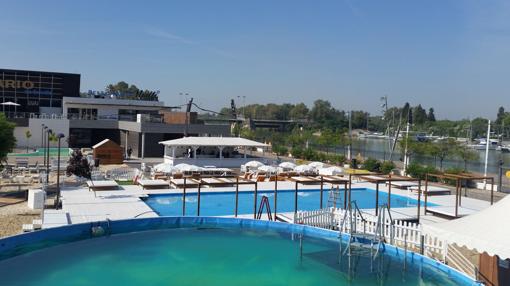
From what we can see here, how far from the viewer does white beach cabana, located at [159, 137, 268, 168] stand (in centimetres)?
2822

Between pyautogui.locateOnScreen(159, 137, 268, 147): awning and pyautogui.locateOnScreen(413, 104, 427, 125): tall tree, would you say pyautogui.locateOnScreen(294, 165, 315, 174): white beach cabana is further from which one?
pyautogui.locateOnScreen(413, 104, 427, 125): tall tree

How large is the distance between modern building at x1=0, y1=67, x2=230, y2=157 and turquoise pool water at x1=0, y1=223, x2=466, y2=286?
68.0 feet

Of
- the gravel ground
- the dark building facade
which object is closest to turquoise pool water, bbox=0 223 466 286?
the gravel ground

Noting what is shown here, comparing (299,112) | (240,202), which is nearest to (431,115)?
(299,112)

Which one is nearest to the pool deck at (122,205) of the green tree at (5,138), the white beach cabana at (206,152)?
the green tree at (5,138)

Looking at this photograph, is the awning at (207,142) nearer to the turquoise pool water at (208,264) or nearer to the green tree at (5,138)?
the green tree at (5,138)

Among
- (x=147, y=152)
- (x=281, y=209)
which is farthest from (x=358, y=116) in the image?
(x=281, y=209)

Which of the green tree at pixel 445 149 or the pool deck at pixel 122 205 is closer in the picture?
the pool deck at pixel 122 205

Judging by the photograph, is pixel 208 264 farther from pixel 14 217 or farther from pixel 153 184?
pixel 153 184

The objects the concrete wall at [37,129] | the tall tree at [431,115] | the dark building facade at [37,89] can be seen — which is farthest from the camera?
the tall tree at [431,115]

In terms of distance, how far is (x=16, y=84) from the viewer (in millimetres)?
45094

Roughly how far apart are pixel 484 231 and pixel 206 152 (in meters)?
25.7

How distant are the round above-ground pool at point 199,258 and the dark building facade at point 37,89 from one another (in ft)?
120

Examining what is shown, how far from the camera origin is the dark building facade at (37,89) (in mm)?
45031
